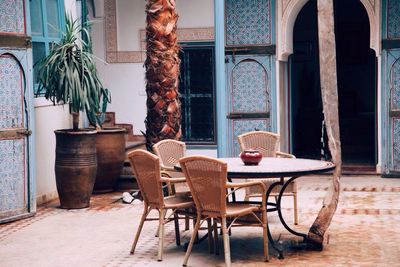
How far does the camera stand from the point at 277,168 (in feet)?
21.7

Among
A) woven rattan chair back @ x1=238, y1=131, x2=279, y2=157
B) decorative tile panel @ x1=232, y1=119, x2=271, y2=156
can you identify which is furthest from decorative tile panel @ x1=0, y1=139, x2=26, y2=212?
decorative tile panel @ x1=232, y1=119, x2=271, y2=156

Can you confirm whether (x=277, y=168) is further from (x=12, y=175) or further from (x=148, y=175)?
(x=12, y=175)

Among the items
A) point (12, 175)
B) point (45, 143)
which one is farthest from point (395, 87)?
point (12, 175)

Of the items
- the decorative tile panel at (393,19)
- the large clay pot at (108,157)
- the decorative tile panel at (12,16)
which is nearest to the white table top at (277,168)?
the decorative tile panel at (12,16)

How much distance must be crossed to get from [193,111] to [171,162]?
15.5ft

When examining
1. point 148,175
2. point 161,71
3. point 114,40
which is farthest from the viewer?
point 114,40

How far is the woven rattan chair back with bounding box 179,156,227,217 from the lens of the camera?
19.7 feet

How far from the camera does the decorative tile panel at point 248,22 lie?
1130 centimetres

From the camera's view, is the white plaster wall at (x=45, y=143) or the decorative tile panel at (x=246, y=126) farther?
the decorative tile panel at (x=246, y=126)

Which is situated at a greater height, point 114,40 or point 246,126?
point 114,40

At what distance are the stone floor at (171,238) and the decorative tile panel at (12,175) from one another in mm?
210

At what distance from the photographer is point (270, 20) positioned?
11.3m

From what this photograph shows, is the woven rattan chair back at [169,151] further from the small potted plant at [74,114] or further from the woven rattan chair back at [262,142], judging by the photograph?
the small potted plant at [74,114]

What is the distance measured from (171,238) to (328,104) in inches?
71.7
